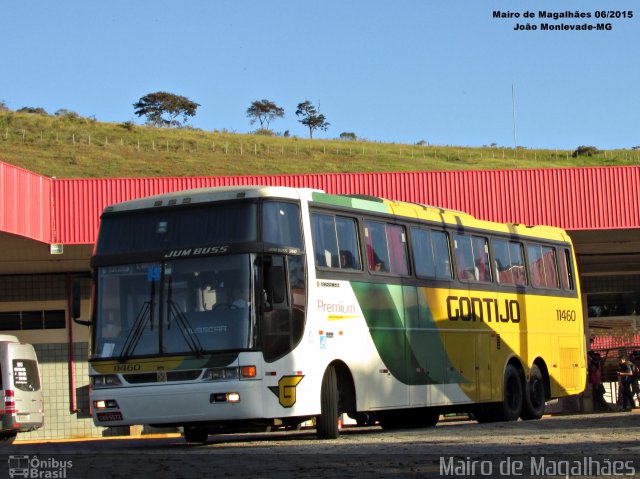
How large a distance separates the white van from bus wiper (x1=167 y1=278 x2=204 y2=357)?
1265cm

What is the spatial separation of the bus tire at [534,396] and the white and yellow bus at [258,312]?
362 cm

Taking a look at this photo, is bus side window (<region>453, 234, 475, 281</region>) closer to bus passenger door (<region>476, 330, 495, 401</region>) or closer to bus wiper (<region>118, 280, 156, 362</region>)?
bus passenger door (<region>476, 330, 495, 401</region>)

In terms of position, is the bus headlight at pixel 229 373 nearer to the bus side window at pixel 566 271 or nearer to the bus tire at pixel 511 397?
the bus tire at pixel 511 397

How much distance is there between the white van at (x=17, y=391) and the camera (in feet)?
88.4

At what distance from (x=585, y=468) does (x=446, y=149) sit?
334ft

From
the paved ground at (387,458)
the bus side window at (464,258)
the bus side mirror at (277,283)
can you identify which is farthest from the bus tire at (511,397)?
the bus side mirror at (277,283)

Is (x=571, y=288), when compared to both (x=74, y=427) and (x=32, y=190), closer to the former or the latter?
(x=32, y=190)

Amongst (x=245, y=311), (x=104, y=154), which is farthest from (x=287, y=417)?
(x=104, y=154)

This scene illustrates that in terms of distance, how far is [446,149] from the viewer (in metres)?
112

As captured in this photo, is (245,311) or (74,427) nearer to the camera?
(245,311)

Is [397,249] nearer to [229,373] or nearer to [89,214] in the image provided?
[229,373]

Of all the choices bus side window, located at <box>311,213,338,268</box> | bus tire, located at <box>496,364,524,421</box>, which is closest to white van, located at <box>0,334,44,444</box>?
bus tire, located at <box>496,364,524,421</box>

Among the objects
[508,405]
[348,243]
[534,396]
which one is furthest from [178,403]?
[534,396]

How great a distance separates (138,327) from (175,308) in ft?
1.88
